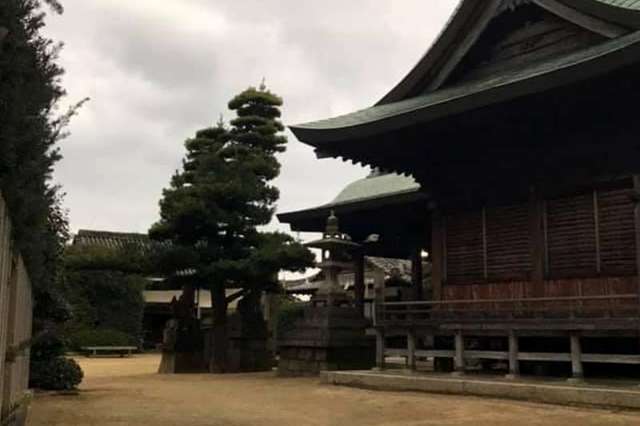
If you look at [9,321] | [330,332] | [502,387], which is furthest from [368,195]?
[9,321]

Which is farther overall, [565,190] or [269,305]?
[269,305]

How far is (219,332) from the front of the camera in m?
20.7

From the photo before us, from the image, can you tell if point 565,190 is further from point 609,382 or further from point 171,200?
point 171,200

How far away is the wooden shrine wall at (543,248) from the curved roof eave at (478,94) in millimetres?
2149

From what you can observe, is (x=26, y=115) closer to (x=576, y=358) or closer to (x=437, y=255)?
(x=576, y=358)

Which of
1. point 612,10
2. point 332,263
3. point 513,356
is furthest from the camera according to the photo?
point 332,263

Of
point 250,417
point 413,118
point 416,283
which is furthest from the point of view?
point 416,283

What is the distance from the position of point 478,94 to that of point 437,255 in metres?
4.31

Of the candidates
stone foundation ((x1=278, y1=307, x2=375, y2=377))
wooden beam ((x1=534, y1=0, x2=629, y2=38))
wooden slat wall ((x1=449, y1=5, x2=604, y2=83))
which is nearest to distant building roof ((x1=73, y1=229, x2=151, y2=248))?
stone foundation ((x1=278, y1=307, x2=375, y2=377))

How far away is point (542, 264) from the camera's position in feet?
42.2

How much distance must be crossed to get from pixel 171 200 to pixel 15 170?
15.7 m

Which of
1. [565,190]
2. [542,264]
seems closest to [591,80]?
[565,190]

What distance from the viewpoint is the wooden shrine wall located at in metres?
11.8

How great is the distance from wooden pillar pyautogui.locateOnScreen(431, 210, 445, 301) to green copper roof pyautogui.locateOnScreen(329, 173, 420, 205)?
437 centimetres
